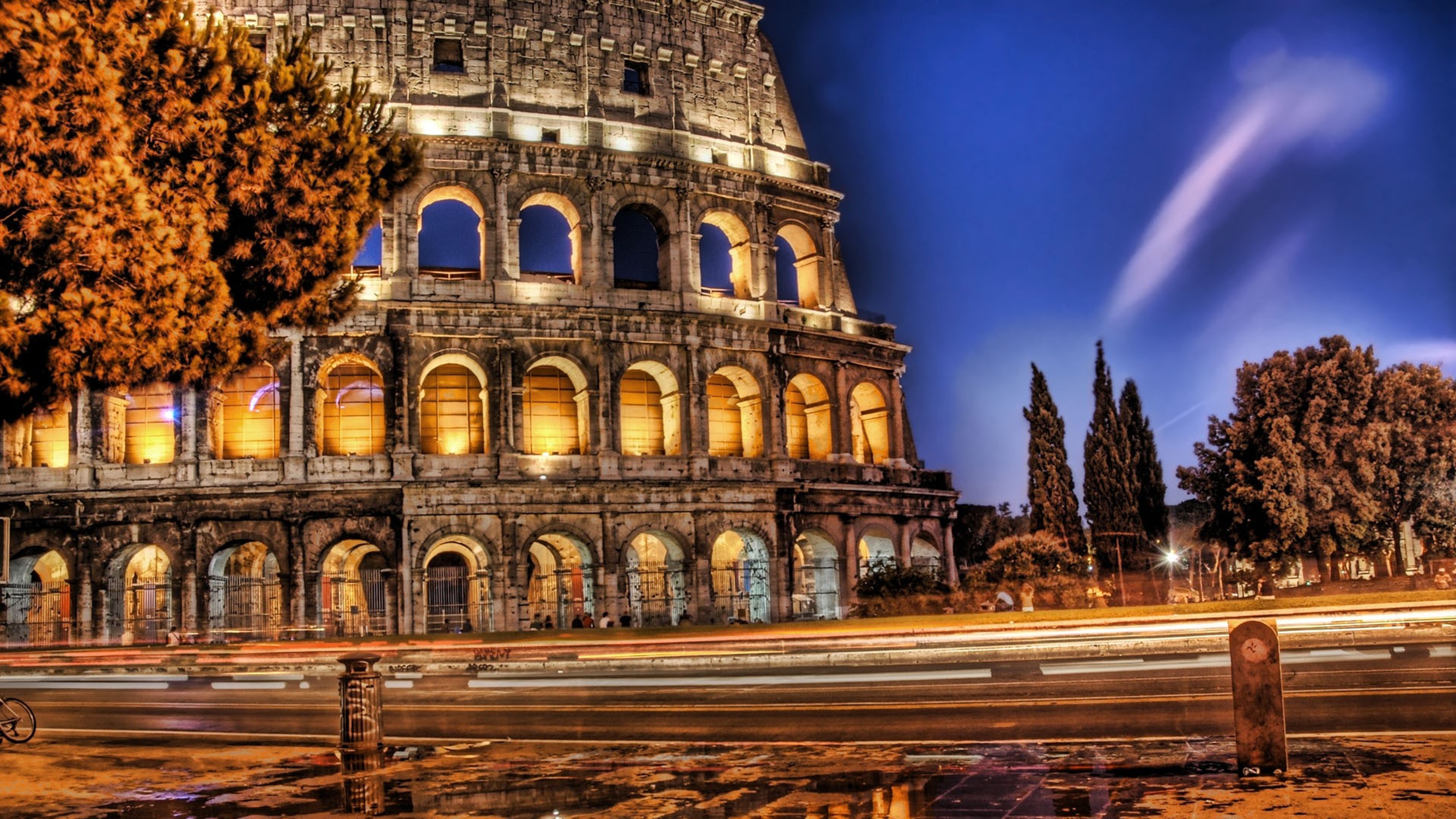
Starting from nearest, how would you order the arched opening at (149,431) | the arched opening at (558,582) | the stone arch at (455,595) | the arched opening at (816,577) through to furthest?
the stone arch at (455,595) < the arched opening at (149,431) < the arched opening at (558,582) < the arched opening at (816,577)

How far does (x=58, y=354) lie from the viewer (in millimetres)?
10844

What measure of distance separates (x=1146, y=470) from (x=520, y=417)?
19.6m

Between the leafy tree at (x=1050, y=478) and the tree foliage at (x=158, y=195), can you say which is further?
the leafy tree at (x=1050, y=478)

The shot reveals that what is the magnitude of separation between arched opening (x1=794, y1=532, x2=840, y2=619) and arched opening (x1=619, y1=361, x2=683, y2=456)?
4.89m

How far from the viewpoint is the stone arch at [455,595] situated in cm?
3197

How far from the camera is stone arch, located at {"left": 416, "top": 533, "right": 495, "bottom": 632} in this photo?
31969mm

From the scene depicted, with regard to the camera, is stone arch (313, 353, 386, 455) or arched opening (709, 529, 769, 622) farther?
arched opening (709, 529, 769, 622)

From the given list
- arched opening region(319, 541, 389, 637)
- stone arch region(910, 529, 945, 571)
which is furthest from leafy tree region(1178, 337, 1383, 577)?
arched opening region(319, 541, 389, 637)

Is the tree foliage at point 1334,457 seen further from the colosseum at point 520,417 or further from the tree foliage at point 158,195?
the tree foliage at point 158,195

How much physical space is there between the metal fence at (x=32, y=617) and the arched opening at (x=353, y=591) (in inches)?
245

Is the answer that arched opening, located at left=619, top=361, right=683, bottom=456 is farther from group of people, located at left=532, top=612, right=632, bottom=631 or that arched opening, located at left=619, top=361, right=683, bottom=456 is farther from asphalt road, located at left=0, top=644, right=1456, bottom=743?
asphalt road, located at left=0, top=644, right=1456, bottom=743

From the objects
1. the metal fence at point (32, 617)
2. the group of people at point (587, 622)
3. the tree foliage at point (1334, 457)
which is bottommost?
the group of people at point (587, 622)

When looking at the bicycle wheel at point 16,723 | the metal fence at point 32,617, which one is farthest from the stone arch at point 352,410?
the bicycle wheel at point 16,723

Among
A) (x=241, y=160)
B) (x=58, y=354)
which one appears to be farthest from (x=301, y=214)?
(x=58, y=354)
